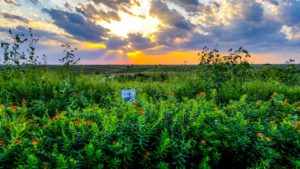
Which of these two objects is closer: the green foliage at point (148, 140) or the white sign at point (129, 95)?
the green foliage at point (148, 140)

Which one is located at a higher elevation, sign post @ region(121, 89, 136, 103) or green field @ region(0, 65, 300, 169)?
sign post @ region(121, 89, 136, 103)

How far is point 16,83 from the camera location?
27.9 feet

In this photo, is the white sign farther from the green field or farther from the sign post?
the green field

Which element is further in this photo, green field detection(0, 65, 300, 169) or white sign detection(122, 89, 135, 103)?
white sign detection(122, 89, 135, 103)

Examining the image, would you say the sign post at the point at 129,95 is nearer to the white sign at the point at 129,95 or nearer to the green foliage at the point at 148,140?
the white sign at the point at 129,95

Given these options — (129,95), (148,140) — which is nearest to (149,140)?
(148,140)

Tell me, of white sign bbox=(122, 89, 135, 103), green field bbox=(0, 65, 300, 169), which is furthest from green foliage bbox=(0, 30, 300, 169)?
white sign bbox=(122, 89, 135, 103)

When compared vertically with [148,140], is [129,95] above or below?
above

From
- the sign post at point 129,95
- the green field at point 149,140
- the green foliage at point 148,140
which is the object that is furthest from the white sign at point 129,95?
the green foliage at point 148,140

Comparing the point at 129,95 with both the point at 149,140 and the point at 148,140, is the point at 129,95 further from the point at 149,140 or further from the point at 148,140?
the point at 148,140

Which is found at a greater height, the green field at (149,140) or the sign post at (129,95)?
the sign post at (129,95)

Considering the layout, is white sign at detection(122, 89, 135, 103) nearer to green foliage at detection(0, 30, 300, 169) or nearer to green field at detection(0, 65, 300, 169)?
green field at detection(0, 65, 300, 169)

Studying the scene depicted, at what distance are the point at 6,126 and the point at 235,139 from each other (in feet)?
9.65

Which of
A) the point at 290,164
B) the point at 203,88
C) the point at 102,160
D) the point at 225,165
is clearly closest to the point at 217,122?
the point at 225,165
